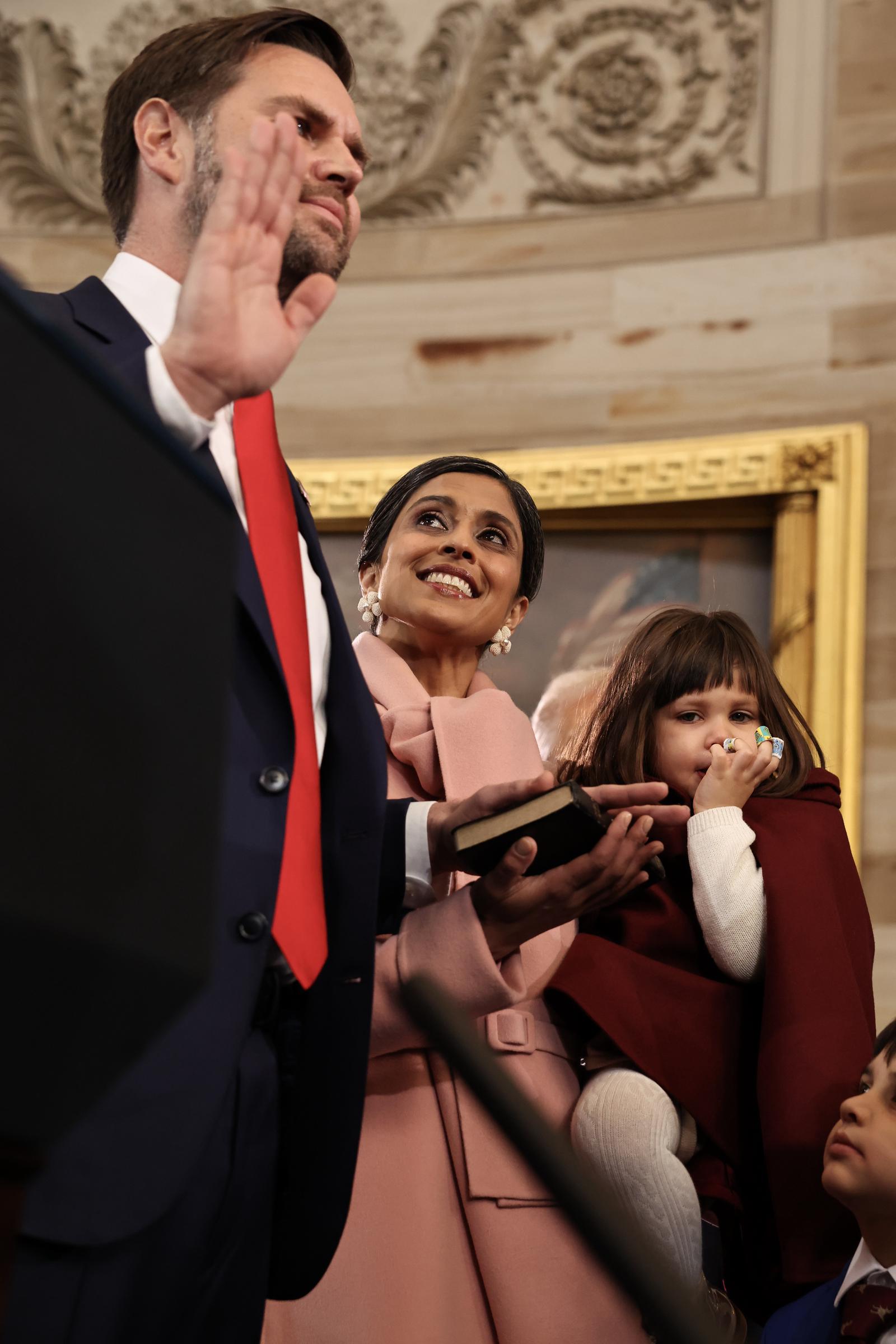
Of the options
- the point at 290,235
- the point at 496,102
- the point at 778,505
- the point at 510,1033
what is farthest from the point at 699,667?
the point at 496,102

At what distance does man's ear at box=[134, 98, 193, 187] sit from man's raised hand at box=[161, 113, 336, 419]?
30 cm

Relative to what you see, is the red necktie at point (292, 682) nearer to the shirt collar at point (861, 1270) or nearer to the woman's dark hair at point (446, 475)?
the shirt collar at point (861, 1270)

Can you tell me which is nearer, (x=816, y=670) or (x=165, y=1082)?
(x=165, y=1082)

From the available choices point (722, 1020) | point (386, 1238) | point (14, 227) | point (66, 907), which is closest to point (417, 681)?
point (722, 1020)

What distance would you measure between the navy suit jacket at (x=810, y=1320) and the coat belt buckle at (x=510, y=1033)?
41cm

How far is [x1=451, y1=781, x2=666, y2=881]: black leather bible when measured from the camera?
1636mm

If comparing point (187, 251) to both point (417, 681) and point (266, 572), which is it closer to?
point (266, 572)

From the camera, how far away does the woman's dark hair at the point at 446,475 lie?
8.00 feet

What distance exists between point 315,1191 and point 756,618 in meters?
2.81

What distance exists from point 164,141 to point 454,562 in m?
0.79

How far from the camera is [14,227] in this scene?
4.77 m

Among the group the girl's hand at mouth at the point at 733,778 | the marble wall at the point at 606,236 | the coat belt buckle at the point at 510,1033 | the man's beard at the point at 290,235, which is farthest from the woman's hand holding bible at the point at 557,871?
the marble wall at the point at 606,236

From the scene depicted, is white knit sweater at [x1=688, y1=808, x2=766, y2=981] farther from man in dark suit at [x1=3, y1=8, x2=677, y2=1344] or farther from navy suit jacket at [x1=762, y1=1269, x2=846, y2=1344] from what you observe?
navy suit jacket at [x1=762, y1=1269, x2=846, y2=1344]

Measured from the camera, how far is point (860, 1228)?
5.94ft
